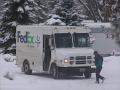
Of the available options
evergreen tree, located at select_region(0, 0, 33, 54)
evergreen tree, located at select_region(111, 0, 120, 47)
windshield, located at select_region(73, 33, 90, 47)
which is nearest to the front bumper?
windshield, located at select_region(73, 33, 90, 47)

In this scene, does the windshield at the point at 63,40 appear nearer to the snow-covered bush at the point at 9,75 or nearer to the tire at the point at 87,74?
the tire at the point at 87,74

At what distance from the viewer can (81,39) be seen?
23328 millimetres

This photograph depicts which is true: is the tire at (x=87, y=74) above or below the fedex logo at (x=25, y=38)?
below

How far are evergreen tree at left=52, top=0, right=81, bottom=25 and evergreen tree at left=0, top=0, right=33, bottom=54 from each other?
3.73 metres

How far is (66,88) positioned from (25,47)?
7.25 m

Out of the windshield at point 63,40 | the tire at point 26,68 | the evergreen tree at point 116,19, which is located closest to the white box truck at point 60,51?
the windshield at point 63,40

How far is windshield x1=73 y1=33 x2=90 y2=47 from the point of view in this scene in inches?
912

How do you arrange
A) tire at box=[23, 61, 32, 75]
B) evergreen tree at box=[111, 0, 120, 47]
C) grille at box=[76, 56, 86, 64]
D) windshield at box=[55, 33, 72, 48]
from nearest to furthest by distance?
evergreen tree at box=[111, 0, 120, 47] < grille at box=[76, 56, 86, 64] < windshield at box=[55, 33, 72, 48] < tire at box=[23, 61, 32, 75]

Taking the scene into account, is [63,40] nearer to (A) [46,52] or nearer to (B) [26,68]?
(A) [46,52]

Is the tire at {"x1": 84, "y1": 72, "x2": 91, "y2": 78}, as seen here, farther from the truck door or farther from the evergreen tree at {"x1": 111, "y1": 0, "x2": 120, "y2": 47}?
the evergreen tree at {"x1": 111, "y1": 0, "x2": 120, "y2": 47}

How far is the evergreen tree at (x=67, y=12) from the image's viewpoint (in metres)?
41.7

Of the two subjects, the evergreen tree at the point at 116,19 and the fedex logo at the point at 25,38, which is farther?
the fedex logo at the point at 25,38

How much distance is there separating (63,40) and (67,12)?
19223mm

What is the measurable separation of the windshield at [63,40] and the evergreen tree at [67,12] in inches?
734
